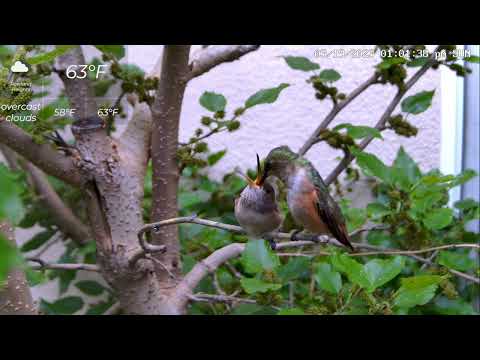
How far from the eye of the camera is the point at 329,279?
0.55 metres

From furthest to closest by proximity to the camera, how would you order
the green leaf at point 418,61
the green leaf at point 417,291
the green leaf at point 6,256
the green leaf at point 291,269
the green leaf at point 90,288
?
the green leaf at point 90,288, the green leaf at point 418,61, the green leaf at point 291,269, the green leaf at point 417,291, the green leaf at point 6,256

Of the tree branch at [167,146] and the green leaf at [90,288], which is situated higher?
the tree branch at [167,146]

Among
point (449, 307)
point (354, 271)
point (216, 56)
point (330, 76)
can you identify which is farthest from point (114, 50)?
point (449, 307)

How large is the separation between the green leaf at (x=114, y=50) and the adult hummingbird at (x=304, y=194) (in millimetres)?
243

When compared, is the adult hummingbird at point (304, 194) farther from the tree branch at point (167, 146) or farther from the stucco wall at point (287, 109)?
the stucco wall at point (287, 109)

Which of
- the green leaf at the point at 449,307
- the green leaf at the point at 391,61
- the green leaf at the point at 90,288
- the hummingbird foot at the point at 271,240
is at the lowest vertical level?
the green leaf at the point at 90,288

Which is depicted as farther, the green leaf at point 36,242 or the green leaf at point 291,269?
the green leaf at point 36,242

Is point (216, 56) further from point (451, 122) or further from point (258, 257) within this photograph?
Answer: point (451, 122)

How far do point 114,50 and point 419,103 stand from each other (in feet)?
1.19

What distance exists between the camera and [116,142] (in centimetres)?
68

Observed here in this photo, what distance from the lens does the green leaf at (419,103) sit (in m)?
0.74

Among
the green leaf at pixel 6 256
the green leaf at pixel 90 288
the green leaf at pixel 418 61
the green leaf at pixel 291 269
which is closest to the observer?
the green leaf at pixel 6 256

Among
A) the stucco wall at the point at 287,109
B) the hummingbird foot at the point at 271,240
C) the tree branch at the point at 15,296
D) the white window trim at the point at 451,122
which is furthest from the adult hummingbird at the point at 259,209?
the white window trim at the point at 451,122
